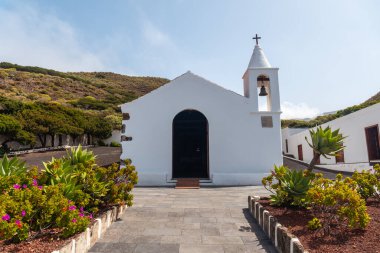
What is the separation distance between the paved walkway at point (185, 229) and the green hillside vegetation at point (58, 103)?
20.4 meters

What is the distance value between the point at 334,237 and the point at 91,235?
4.01m

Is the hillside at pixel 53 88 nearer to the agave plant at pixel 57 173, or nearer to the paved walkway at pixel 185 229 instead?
the agave plant at pixel 57 173

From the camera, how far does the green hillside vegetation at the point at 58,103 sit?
80.4 feet

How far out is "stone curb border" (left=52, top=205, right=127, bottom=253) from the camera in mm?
3807

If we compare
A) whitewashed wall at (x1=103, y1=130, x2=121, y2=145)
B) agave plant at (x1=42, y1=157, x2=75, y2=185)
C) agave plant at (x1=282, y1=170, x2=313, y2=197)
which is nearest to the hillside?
whitewashed wall at (x1=103, y1=130, x2=121, y2=145)

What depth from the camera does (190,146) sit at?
15.9 m

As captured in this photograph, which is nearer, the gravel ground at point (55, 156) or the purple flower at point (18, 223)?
the purple flower at point (18, 223)

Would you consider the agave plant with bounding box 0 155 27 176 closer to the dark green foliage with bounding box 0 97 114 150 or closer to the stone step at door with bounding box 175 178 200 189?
the stone step at door with bounding box 175 178 200 189

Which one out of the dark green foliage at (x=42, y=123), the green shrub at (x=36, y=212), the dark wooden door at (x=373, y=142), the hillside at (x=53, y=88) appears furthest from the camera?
the hillside at (x=53, y=88)

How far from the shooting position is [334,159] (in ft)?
63.7

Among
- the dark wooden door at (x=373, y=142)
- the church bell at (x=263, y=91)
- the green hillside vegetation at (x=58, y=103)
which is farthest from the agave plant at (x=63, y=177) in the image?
the green hillside vegetation at (x=58, y=103)

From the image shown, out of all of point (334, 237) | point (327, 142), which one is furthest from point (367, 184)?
point (334, 237)

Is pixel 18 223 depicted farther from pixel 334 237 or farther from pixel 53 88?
pixel 53 88

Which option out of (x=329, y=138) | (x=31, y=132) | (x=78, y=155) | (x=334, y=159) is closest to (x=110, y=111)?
(x=31, y=132)
